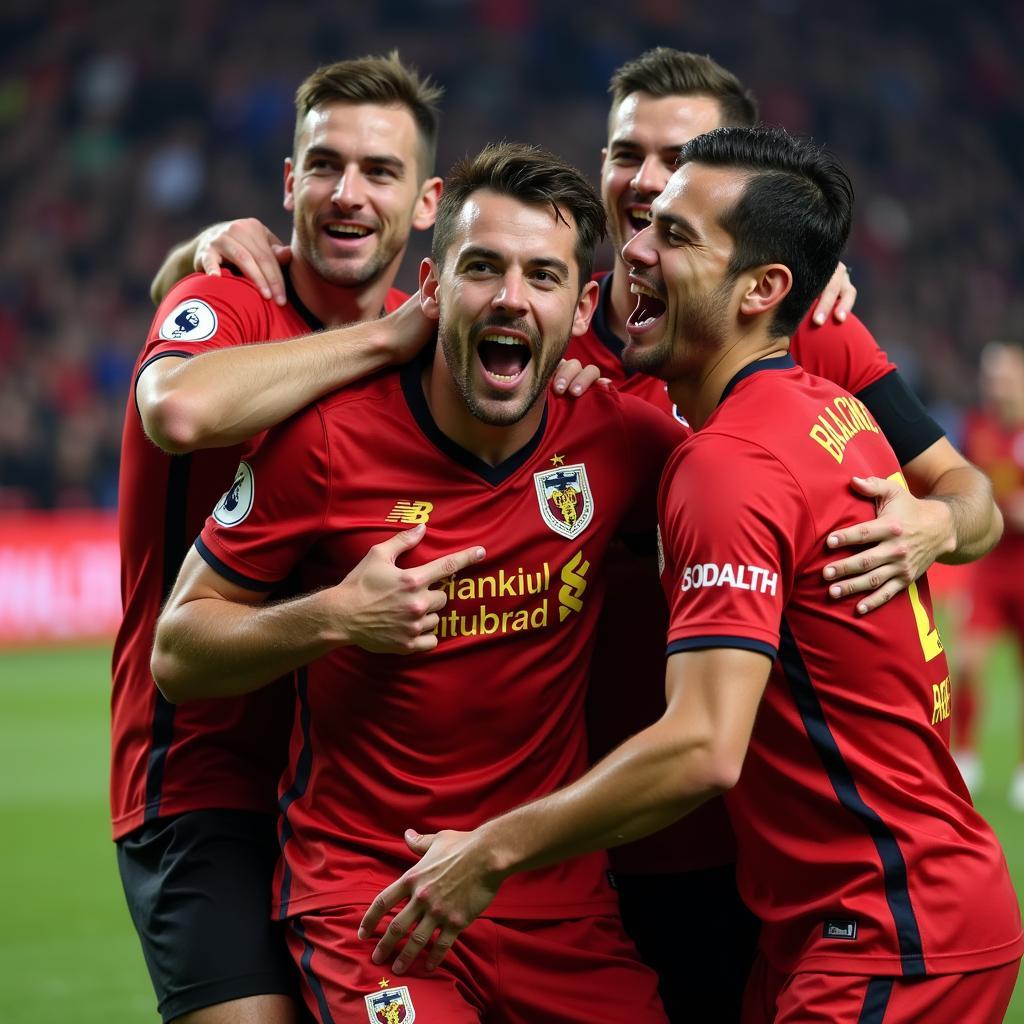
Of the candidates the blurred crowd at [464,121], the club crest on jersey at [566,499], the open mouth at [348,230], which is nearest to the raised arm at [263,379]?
the club crest on jersey at [566,499]

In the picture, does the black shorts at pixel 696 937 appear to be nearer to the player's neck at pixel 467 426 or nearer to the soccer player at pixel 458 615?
the soccer player at pixel 458 615

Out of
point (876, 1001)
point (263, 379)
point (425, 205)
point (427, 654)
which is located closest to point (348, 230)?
point (425, 205)

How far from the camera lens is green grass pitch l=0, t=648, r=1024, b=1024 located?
20.1ft

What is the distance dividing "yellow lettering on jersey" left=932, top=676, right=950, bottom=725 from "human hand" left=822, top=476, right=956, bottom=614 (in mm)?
224

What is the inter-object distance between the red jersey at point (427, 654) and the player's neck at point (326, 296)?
91 cm

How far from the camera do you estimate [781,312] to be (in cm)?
335

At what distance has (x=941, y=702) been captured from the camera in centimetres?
321

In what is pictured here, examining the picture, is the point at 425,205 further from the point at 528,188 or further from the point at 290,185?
the point at 528,188

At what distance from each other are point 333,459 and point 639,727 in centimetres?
104

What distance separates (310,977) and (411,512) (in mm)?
1011

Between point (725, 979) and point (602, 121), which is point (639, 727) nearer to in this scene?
point (725, 979)

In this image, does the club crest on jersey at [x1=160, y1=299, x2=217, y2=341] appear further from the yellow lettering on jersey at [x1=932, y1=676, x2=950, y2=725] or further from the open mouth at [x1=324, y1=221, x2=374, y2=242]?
the yellow lettering on jersey at [x1=932, y1=676, x2=950, y2=725]

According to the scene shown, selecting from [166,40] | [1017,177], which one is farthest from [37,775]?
[1017,177]

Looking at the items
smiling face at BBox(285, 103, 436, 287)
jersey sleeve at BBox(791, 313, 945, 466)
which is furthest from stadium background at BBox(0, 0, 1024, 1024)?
jersey sleeve at BBox(791, 313, 945, 466)
